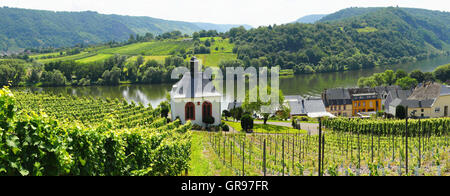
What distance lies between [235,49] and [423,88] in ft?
266

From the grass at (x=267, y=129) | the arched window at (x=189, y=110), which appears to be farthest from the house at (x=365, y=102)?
the arched window at (x=189, y=110)

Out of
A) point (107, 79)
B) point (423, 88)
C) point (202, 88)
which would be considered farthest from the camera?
point (107, 79)

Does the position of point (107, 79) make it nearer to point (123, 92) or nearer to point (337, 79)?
point (123, 92)

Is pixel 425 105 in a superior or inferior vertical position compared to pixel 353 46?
inferior

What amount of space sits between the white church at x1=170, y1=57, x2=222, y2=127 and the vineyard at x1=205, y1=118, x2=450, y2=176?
18.2ft

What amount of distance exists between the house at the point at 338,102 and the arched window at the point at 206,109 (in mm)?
27918

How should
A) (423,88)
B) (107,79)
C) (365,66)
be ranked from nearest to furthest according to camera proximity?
(423,88)
(107,79)
(365,66)

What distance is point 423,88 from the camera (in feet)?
182

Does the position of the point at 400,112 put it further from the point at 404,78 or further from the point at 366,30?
the point at 366,30

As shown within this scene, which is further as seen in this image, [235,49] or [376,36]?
[376,36]

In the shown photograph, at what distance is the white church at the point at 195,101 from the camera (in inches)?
1399

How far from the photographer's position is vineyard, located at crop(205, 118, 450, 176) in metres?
13.9

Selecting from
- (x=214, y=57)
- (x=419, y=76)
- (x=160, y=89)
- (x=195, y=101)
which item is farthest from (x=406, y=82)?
(x=214, y=57)

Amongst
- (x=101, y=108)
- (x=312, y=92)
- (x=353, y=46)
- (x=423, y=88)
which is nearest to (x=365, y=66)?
(x=353, y=46)
